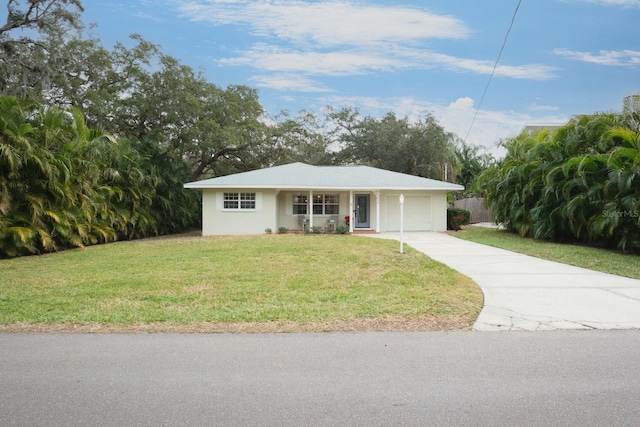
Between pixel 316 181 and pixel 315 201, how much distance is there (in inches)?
61.7

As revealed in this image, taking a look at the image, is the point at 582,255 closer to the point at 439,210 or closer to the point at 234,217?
the point at 439,210

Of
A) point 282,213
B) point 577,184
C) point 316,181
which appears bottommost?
point 282,213

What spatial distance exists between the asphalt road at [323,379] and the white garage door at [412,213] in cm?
1605

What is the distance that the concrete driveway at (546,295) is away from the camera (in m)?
5.33

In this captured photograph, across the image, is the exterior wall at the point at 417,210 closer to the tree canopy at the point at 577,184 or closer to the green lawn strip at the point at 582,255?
the tree canopy at the point at 577,184

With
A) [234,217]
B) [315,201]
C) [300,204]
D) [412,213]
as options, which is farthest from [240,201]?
[412,213]

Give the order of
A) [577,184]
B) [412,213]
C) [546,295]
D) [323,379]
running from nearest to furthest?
[323,379], [546,295], [577,184], [412,213]

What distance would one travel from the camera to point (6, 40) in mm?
16031

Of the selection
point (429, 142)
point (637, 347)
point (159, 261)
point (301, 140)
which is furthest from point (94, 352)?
point (429, 142)

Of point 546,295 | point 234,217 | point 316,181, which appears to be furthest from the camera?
point 316,181

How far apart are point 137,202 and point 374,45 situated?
1532 cm

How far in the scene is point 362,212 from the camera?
2077 centimetres

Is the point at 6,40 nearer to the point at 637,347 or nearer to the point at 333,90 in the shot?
the point at 637,347

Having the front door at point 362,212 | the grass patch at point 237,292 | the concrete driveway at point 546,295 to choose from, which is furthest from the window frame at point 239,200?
the concrete driveway at point 546,295
